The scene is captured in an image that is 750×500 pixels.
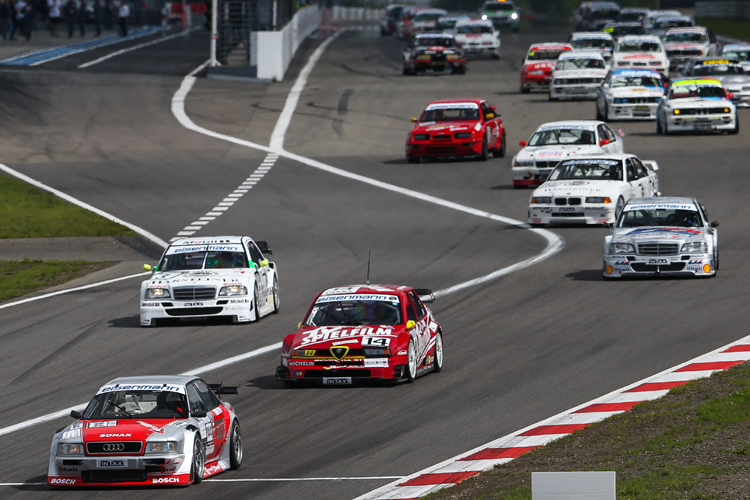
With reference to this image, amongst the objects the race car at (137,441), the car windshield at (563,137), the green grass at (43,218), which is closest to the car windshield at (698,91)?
the car windshield at (563,137)

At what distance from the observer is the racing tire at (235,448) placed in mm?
13174

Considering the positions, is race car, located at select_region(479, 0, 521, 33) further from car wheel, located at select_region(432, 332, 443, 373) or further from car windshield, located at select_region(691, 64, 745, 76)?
car wheel, located at select_region(432, 332, 443, 373)

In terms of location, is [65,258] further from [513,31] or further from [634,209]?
[513,31]

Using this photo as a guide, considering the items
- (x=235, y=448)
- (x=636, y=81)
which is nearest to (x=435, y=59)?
(x=636, y=81)

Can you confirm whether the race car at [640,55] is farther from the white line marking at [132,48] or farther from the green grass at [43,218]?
the green grass at [43,218]

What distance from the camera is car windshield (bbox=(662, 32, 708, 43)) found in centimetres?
6250

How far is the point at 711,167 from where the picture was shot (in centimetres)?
3694

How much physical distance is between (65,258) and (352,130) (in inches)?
698

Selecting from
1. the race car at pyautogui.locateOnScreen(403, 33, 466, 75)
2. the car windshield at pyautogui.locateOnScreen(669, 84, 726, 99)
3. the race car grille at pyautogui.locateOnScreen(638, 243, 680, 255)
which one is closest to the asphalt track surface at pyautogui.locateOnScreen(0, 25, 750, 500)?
the race car grille at pyautogui.locateOnScreen(638, 243, 680, 255)

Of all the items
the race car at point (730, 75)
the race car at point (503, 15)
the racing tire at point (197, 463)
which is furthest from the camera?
the race car at point (503, 15)

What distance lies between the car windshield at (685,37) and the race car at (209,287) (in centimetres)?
4417

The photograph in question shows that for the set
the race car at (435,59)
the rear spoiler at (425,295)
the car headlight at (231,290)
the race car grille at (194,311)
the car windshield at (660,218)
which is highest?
the rear spoiler at (425,295)

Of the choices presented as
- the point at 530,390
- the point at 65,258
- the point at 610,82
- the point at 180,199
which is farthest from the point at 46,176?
the point at 530,390

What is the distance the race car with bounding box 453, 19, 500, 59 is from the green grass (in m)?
36.1
